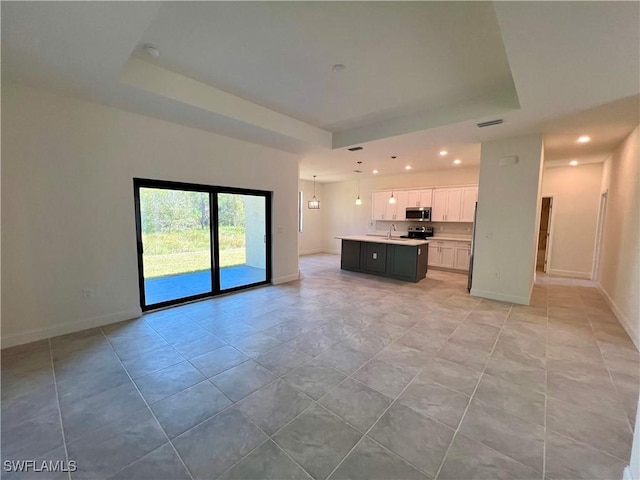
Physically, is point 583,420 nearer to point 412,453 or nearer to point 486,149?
point 412,453

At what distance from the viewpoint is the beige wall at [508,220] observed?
437cm

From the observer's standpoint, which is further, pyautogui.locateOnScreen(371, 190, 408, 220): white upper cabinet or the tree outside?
pyautogui.locateOnScreen(371, 190, 408, 220): white upper cabinet

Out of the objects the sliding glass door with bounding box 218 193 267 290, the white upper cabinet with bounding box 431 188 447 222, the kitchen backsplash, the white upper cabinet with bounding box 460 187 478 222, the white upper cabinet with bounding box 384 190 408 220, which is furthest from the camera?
the white upper cabinet with bounding box 384 190 408 220

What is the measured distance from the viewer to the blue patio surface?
4.35m

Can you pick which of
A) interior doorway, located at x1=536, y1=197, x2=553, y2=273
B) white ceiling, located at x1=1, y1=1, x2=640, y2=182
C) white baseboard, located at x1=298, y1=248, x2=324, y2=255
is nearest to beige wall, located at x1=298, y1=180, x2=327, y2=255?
white baseboard, located at x1=298, y1=248, x2=324, y2=255

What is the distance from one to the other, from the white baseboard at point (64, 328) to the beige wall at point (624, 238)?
21.5 feet

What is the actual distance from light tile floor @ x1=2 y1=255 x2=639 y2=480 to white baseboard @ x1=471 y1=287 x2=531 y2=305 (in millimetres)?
701

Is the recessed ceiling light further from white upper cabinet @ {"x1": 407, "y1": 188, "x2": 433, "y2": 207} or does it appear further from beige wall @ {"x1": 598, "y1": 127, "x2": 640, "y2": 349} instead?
white upper cabinet @ {"x1": 407, "y1": 188, "x2": 433, "y2": 207}

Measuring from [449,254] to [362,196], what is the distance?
365 centimetres

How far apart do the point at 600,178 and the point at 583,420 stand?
6.91 m

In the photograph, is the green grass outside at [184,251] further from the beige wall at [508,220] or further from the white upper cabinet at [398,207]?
the white upper cabinet at [398,207]

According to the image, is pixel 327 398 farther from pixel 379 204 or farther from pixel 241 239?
pixel 379 204

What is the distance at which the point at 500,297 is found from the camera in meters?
4.77

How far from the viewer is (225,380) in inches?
93.4
